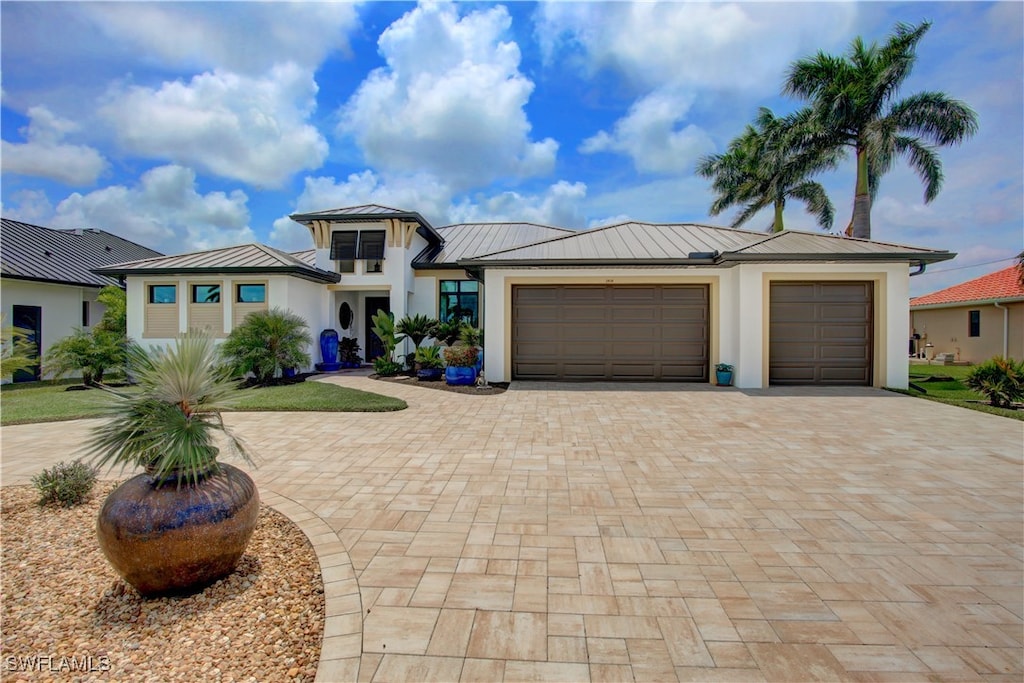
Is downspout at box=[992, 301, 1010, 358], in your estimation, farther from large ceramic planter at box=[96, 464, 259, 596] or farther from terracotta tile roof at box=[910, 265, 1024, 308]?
large ceramic planter at box=[96, 464, 259, 596]

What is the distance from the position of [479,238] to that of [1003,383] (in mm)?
16974

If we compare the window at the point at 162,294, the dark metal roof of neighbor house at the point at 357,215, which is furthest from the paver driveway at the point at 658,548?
the dark metal roof of neighbor house at the point at 357,215

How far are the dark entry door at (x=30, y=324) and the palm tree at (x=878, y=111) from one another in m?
28.9

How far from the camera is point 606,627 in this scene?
8.54ft

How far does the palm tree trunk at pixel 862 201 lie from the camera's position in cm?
1680

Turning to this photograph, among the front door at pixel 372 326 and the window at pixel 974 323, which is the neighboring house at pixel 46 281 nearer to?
the front door at pixel 372 326

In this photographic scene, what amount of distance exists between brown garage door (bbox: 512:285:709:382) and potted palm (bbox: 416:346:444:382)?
252cm

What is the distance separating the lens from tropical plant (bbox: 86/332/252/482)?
2.88 metres

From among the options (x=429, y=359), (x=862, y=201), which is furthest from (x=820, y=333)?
(x=429, y=359)

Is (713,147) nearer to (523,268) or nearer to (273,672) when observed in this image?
(523,268)

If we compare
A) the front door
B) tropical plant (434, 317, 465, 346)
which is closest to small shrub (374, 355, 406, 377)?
tropical plant (434, 317, 465, 346)

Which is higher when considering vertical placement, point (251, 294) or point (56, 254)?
point (56, 254)

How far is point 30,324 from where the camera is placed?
1511 cm

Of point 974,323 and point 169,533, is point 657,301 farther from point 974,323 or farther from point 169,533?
point 974,323
